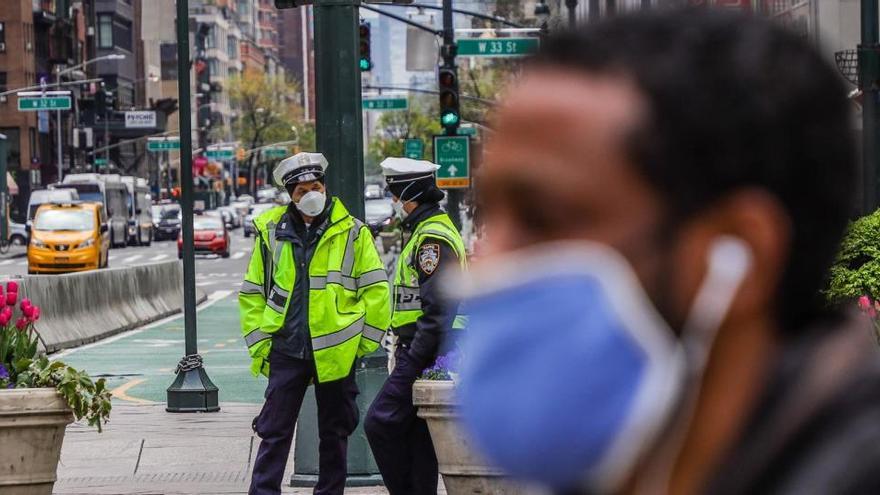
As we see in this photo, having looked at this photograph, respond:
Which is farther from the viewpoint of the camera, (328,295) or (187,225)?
(187,225)

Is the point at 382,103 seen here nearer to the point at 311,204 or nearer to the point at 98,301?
the point at 98,301

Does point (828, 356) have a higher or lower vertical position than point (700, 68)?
lower

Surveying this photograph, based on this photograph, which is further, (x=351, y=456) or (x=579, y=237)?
(x=351, y=456)

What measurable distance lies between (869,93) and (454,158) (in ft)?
56.6

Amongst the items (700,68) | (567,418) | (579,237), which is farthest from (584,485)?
(700,68)

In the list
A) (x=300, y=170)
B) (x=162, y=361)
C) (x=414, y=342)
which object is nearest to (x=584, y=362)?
(x=414, y=342)

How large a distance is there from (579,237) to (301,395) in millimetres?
7384

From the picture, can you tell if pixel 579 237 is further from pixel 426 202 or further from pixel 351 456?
pixel 351 456

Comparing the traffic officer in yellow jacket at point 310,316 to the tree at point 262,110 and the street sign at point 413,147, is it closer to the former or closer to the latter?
the street sign at point 413,147

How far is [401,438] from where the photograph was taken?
27.6 feet

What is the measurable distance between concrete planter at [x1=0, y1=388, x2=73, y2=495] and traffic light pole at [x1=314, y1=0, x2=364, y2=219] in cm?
229

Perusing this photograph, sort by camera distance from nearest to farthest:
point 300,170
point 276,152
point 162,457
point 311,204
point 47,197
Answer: point 311,204, point 300,170, point 162,457, point 47,197, point 276,152

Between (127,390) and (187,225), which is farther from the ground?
(187,225)

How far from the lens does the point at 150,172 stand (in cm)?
14438
